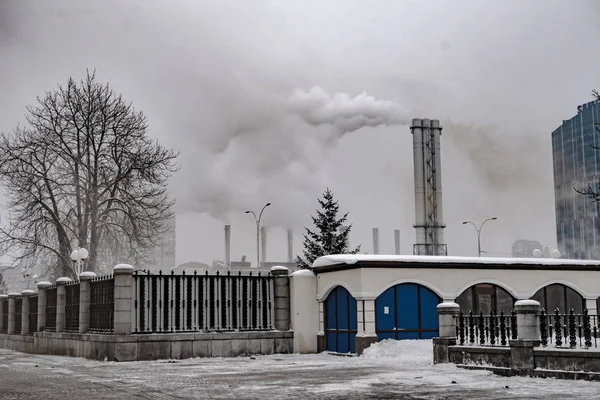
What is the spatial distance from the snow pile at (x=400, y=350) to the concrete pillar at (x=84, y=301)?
35.0ft

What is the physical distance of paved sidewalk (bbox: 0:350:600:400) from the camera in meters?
14.5

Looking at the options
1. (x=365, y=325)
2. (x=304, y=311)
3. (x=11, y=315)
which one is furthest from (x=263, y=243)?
(x=365, y=325)

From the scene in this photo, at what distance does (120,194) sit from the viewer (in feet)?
154

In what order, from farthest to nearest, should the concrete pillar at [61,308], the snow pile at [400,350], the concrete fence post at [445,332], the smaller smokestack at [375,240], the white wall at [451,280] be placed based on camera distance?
the smaller smokestack at [375,240]
the concrete pillar at [61,308]
the white wall at [451,280]
the snow pile at [400,350]
the concrete fence post at [445,332]

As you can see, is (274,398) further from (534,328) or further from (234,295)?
(234,295)

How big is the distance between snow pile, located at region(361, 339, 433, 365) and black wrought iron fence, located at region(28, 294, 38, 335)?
18036 mm

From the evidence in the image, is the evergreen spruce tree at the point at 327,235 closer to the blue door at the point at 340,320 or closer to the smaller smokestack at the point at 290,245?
the blue door at the point at 340,320

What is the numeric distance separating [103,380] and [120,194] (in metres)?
29.6

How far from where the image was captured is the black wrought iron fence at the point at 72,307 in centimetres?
3014

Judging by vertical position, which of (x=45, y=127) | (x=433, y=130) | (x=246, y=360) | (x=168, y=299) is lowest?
(x=246, y=360)

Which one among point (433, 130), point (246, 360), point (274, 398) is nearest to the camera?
point (274, 398)

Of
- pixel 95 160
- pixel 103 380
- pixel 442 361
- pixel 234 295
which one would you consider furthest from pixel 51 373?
pixel 95 160

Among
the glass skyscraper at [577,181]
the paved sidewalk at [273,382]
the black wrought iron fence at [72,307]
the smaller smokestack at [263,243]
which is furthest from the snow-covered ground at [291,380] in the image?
the glass skyscraper at [577,181]

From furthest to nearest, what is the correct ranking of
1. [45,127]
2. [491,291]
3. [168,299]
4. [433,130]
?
[433,130], [45,127], [491,291], [168,299]
